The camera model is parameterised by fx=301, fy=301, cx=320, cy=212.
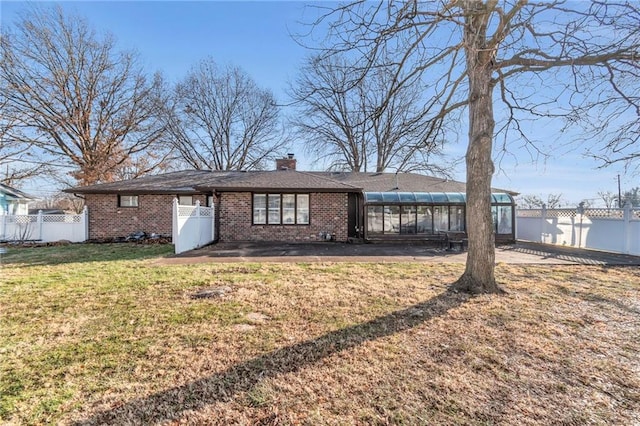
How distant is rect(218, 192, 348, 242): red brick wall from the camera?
43.5ft

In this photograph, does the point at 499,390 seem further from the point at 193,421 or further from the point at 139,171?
the point at 139,171

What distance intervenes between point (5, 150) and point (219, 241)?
16.6 metres

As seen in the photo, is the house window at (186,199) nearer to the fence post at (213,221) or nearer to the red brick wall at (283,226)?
the fence post at (213,221)

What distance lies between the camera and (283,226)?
13.5 meters

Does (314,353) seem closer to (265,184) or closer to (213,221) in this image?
(265,184)

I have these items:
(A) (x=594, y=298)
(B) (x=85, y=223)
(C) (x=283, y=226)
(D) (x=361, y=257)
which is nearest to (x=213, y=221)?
(C) (x=283, y=226)

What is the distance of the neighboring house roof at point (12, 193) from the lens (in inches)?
700

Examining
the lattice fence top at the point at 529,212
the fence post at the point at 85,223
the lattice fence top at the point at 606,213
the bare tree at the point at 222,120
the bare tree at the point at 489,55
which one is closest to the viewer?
the bare tree at the point at 489,55

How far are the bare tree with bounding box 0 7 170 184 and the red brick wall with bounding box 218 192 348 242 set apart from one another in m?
13.5

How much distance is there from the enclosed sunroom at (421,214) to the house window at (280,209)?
9.36 ft

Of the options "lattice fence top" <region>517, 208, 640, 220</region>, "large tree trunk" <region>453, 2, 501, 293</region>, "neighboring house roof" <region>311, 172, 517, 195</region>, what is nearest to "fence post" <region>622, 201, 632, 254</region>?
"lattice fence top" <region>517, 208, 640, 220</region>

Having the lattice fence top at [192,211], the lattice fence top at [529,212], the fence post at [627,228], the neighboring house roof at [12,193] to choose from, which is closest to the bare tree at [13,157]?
the neighboring house roof at [12,193]

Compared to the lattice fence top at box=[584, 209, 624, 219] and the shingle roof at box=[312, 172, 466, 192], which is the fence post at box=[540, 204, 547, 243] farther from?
the shingle roof at box=[312, 172, 466, 192]

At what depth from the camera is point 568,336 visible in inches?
139
